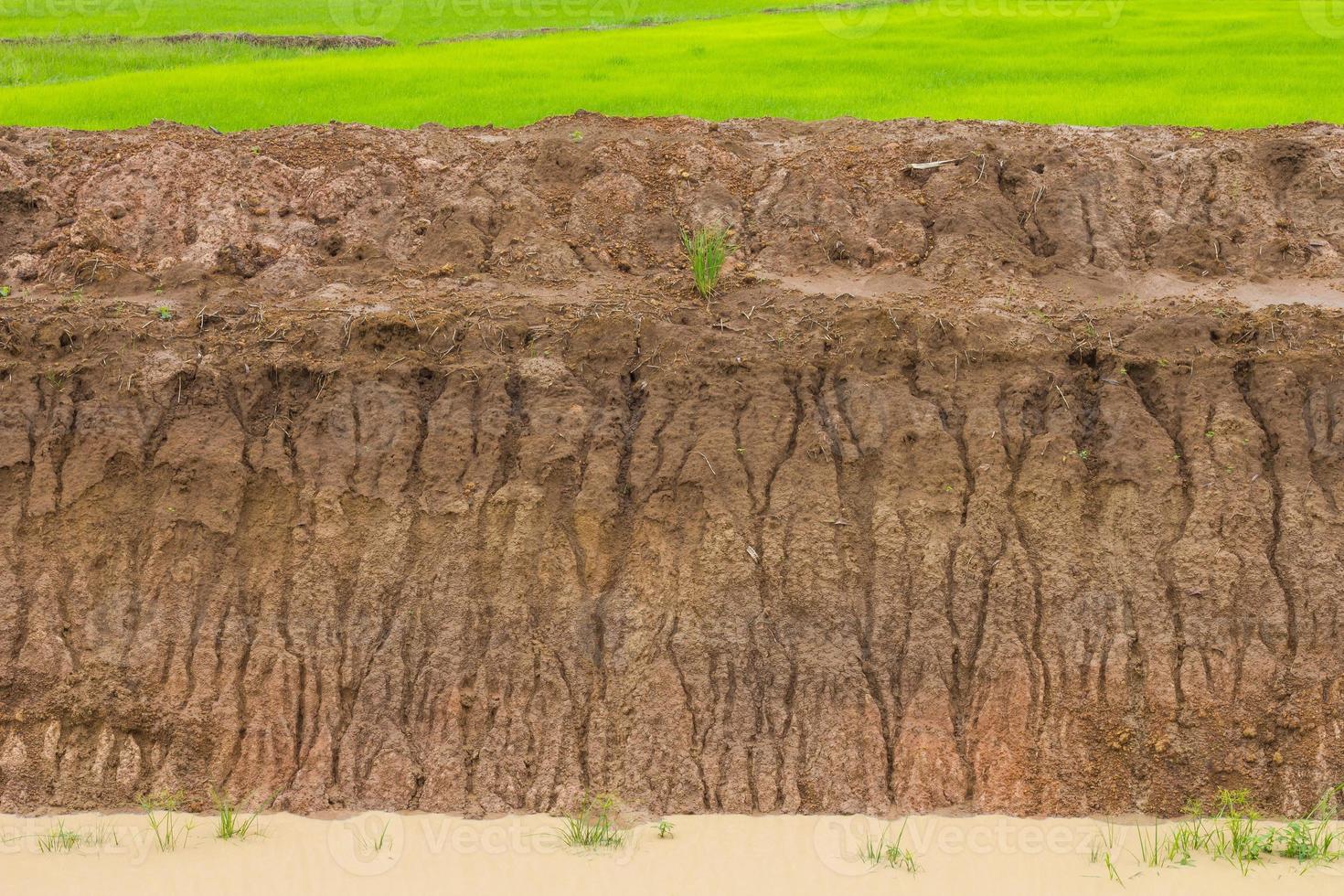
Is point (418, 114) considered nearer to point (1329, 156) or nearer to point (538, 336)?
point (538, 336)

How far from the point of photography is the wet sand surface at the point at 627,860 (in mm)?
5012

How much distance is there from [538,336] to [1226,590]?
155 inches

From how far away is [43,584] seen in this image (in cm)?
608

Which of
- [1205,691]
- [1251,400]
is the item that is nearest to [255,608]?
[1205,691]

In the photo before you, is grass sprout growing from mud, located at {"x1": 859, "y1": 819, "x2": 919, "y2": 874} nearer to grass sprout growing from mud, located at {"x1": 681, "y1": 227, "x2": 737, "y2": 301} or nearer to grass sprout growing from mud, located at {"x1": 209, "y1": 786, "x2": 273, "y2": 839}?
grass sprout growing from mud, located at {"x1": 209, "y1": 786, "x2": 273, "y2": 839}

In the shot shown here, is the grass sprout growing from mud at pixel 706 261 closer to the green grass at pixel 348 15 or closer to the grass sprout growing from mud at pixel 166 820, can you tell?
the grass sprout growing from mud at pixel 166 820

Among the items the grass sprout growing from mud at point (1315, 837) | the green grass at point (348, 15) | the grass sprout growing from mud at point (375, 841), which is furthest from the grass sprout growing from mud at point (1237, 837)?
the green grass at point (348, 15)

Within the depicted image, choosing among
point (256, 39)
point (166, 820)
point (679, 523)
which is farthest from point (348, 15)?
point (166, 820)

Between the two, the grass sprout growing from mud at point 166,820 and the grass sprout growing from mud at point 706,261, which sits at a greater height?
the grass sprout growing from mud at point 706,261

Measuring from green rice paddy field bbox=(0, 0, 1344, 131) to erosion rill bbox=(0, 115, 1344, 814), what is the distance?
3.40 metres

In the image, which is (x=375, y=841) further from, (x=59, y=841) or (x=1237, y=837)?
(x=1237, y=837)

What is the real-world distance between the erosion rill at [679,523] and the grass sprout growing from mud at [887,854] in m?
0.29

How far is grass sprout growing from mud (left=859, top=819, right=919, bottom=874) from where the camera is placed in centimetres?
511

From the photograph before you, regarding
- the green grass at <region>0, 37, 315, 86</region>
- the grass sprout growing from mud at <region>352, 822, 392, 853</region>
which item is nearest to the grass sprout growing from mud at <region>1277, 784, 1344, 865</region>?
the grass sprout growing from mud at <region>352, 822, 392, 853</region>
